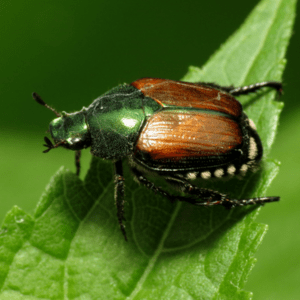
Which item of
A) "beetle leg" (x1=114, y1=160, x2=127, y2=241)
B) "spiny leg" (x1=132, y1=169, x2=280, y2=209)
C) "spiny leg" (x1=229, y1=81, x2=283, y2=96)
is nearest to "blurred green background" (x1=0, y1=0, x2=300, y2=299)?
"spiny leg" (x1=229, y1=81, x2=283, y2=96)

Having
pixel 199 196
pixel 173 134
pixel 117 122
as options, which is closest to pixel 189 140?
pixel 173 134

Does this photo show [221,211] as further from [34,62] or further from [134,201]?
[34,62]

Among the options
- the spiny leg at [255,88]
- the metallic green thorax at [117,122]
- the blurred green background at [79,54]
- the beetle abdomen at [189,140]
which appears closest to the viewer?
the beetle abdomen at [189,140]

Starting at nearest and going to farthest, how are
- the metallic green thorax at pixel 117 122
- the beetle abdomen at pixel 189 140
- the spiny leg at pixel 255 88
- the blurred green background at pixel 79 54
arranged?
the beetle abdomen at pixel 189 140 < the metallic green thorax at pixel 117 122 < the spiny leg at pixel 255 88 < the blurred green background at pixel 79 54

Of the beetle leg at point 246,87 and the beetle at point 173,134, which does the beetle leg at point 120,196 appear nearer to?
the beetle at point 173,134

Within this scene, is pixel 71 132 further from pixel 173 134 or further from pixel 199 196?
pixel 199 196

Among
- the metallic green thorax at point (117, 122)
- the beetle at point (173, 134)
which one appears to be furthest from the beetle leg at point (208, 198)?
the metallic green thorax at point (117, 122)

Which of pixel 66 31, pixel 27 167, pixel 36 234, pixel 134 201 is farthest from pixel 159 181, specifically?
pixel 66 31
